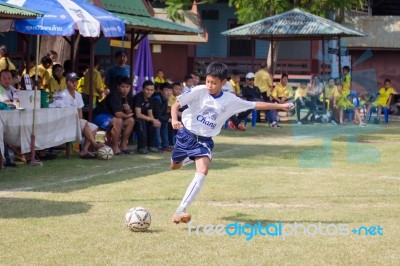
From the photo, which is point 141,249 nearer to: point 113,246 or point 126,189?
point 113,246

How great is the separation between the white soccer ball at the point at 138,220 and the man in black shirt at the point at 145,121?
28.8 feet

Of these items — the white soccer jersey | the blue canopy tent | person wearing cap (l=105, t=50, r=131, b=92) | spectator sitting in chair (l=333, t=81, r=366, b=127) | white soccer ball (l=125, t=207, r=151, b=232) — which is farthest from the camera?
spectator sitting in chair (l=333, t=81, r=366, b=127)

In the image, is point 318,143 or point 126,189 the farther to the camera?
point 318,143

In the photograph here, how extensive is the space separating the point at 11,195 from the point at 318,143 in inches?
438

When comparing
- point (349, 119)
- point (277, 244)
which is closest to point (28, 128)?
point (277, 244)

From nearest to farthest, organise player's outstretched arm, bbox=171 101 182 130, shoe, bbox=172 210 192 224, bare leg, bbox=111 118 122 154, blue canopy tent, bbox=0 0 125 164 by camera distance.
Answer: shoe, bbox=172 210 192 224
player's outstretched arm, bbox=171 101 182 130
blue canopy tent, bbox=0 0 125 164
bare leg, bbox=111 118 122 154

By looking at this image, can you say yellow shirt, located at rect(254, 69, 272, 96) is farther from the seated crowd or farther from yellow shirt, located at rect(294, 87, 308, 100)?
the seated crowd

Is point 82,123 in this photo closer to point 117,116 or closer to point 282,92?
point 117,116

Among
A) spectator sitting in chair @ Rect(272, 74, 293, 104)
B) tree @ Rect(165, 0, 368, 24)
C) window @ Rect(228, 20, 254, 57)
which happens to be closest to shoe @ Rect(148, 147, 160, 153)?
spectator sitting in chair @ Rect(272, 74, 293, 104)

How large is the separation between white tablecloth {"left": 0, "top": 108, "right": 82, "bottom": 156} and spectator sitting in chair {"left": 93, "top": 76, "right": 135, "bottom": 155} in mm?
1042

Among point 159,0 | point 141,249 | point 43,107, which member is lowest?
point 141,249

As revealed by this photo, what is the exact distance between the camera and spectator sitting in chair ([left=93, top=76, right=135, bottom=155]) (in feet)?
56.7

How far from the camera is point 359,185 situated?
13.3m

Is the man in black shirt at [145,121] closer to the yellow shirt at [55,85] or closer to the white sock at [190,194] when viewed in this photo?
the yellow shirt at [55,85]
